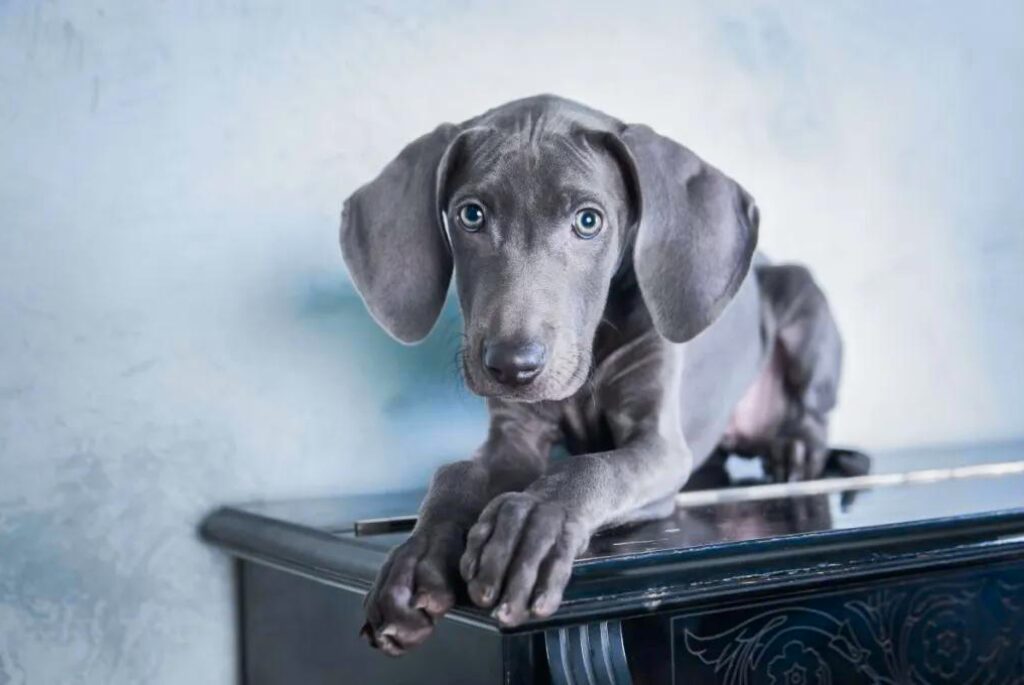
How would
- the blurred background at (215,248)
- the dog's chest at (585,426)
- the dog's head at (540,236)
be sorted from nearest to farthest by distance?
the dog's head at (540,236), the dog's chest at (585,426), the blurred background at (215,248)

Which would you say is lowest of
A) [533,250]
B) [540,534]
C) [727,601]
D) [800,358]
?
[727,601]

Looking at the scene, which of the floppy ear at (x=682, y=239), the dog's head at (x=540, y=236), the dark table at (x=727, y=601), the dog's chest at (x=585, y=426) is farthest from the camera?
the dog's chest at (x=585, y=426)

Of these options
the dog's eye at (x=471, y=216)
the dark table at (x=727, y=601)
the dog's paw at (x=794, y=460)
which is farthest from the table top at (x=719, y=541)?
the dog's eye at (x=471, y=216)

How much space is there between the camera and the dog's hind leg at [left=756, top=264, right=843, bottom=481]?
6.89 feet

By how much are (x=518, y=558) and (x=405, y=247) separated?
0.53 metres

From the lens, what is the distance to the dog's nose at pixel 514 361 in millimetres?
1333

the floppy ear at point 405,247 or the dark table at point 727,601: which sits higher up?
the floppy ear at point 405,247

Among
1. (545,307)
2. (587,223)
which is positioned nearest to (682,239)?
(587,223)

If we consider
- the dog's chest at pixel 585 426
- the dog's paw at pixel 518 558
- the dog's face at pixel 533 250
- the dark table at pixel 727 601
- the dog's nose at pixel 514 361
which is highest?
the dog's face at pixel 533 250

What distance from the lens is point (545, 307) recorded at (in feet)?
4.53

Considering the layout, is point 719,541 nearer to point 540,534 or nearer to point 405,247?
point 540,534

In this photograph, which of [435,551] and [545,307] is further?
[545,307]

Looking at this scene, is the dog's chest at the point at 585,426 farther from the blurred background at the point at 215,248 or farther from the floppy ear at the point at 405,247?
the blurred background at the point at 215,248

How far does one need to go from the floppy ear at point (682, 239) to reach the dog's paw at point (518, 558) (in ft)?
Answer: 1.30
